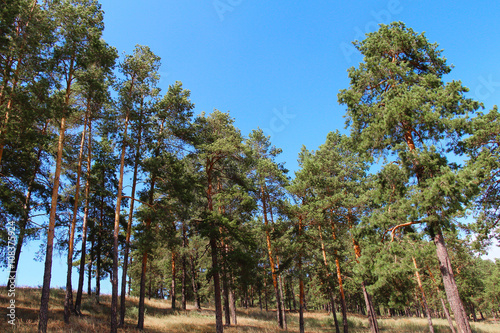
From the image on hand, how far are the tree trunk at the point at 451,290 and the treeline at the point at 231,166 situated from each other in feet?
0.14

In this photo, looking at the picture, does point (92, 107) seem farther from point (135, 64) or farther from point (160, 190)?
point (160, 190)

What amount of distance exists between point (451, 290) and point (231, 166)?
40.4 feet

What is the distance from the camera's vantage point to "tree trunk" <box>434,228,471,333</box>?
28.4 feet

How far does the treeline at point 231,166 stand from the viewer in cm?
968

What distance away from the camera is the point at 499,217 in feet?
40.4

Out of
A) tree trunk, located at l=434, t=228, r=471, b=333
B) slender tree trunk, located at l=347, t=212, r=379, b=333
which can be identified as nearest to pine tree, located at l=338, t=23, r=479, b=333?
tree trunk, located at l=434, t=228, r=471, b=333

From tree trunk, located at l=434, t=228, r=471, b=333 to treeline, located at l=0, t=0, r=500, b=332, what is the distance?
0.04 meters

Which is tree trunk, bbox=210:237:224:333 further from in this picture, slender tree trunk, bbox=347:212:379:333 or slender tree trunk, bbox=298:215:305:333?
slender tree trunk, bbox=347:212:379:333

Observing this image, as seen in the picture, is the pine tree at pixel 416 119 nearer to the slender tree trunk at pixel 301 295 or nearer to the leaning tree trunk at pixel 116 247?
the slender tree trunk at pixel 301 295

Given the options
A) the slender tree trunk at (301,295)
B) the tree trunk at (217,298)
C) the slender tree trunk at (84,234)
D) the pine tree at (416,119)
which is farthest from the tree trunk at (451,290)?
the slender tree trunk at (84,234)

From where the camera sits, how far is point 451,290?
9203 millimetres

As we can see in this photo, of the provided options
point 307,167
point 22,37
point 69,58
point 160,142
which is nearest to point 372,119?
point 307,167

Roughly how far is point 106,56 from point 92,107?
11.4 ft

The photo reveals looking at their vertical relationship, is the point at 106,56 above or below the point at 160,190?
above
